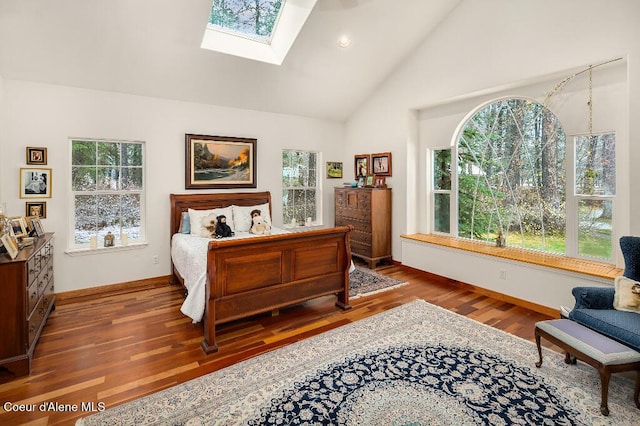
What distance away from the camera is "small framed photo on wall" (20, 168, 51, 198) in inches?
149

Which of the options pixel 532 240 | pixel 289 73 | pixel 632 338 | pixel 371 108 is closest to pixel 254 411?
pixel 632 338

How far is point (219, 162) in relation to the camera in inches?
202

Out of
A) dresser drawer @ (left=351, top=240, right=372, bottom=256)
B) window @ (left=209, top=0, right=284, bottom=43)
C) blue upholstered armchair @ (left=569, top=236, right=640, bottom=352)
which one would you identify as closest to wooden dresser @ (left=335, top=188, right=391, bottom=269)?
dresser drawer @ (left=351, top=240, right=372, bottom=256)

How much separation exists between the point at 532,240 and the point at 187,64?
195 inches

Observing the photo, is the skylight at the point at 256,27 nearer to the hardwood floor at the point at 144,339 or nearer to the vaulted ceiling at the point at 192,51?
the vaulted ceiling at the point at 192,51

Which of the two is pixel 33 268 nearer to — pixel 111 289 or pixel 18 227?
pixel 18 227

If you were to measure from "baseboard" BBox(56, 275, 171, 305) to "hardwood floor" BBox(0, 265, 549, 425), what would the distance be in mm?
87

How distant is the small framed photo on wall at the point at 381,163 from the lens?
5.70m

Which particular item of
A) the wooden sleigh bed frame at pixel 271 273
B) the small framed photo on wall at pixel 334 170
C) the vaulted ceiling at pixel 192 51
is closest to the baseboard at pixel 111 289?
the wooden sleigh bed frame at pixel 271 273

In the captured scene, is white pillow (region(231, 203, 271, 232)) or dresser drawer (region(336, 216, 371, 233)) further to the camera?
dresser drawer (region(336, 216, 371, 233))

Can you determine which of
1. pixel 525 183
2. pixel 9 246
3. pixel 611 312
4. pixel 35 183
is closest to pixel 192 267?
pixel 9 246

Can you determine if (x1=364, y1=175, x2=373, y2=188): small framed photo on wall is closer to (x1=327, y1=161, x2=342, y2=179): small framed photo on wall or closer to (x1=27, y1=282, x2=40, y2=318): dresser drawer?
(x1=327, y1=161, x2=342, y2=179): small framed photo on wall

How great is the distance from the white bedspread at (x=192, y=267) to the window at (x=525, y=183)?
326 centimetres

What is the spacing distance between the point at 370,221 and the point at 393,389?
336 cm
